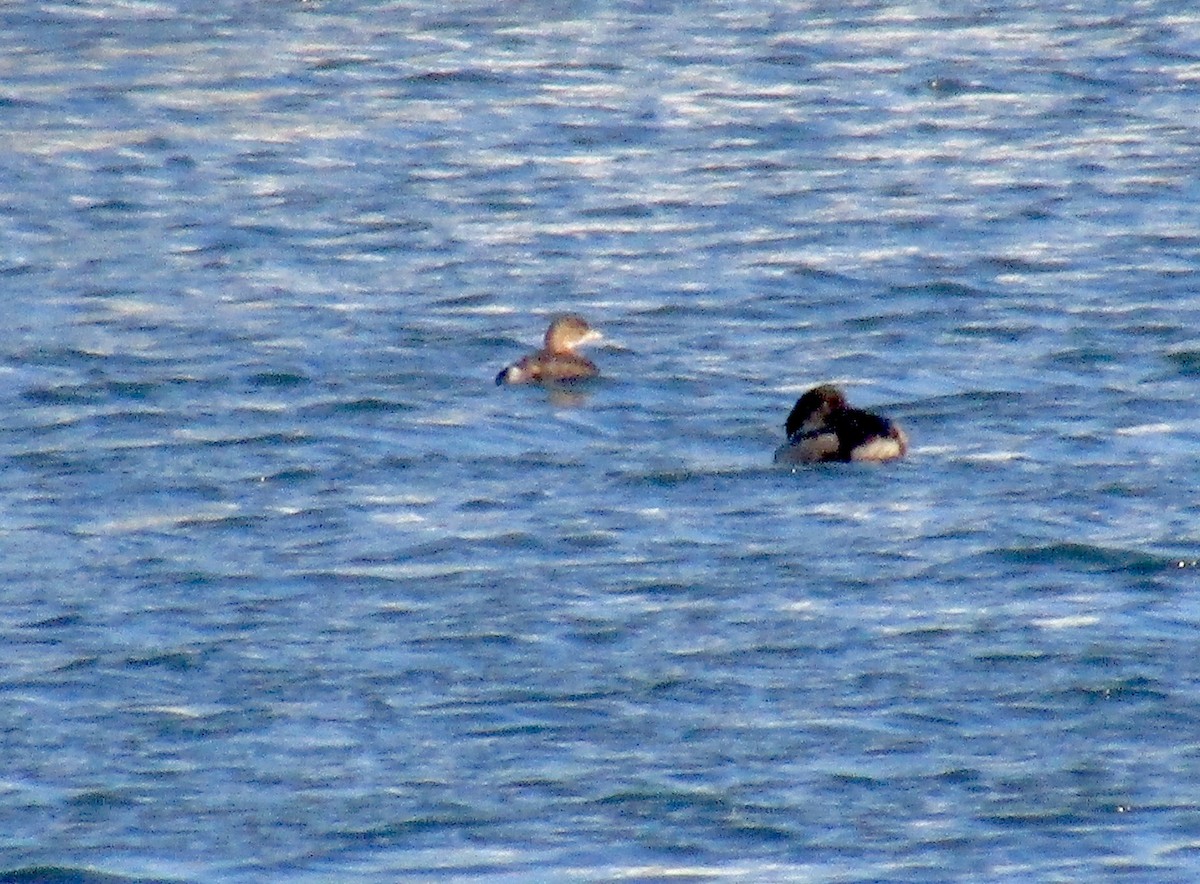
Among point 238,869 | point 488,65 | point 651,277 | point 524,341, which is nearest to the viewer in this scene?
point 238,869

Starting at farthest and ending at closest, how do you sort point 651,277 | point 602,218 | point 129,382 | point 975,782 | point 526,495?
point 602,218 → point 651,277 → point 129,382 → point 526,495 → point 975,782

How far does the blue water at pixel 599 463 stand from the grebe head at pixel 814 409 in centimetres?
24

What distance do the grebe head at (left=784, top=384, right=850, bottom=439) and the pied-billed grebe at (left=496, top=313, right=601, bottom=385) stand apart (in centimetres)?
123

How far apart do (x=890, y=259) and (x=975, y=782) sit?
7376 mm

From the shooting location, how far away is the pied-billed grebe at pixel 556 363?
40.7 feet

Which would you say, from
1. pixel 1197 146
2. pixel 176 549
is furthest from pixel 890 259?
pixel 176 549

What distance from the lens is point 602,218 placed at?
53.6ft

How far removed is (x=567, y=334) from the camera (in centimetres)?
1288

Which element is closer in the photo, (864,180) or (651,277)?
(651,277)

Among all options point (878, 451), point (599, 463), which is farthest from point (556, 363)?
point (878, 451)

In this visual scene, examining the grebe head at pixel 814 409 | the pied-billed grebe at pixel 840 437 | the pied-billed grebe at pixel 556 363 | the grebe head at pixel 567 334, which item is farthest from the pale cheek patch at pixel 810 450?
the grebe head at pixel 567 334

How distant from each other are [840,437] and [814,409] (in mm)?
352

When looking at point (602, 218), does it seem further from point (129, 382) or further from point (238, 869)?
point (238, 869)

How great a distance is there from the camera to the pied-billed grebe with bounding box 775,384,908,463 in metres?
11.0
